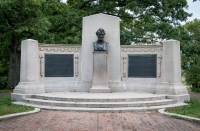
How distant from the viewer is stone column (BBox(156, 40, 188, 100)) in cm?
1196

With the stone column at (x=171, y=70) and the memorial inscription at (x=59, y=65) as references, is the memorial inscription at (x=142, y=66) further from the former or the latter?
the memorial inscription at (x=59, y=65)

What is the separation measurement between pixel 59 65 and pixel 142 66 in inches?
174

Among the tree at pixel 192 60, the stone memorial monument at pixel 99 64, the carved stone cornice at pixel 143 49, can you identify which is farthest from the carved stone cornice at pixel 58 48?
the tree at pixel 192 60

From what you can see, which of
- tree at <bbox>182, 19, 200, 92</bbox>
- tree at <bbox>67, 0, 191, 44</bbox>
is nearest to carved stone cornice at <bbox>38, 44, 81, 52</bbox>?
tree at <bbox>67, 0, 191, 44</bbox>

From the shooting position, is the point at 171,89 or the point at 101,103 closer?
the point at 101,103

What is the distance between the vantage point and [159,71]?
12844 mm

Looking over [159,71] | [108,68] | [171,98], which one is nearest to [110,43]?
[108,68]

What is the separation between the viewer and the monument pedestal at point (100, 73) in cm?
1267

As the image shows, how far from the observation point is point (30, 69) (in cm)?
1240

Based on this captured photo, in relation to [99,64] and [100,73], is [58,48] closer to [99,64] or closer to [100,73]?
[99,64]

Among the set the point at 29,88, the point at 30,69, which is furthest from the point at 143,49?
the point at 29,88

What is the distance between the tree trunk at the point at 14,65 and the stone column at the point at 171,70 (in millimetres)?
12683

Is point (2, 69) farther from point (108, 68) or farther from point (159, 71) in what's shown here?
point (159, 71)

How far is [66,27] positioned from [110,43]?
8.42 meters
